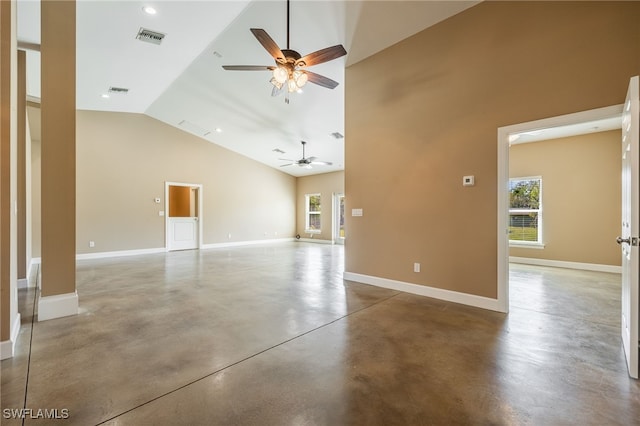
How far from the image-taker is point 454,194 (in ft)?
11.5

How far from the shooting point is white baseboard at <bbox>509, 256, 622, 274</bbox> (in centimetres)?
533

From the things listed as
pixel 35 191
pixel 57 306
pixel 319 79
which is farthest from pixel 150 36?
pixel 35 191

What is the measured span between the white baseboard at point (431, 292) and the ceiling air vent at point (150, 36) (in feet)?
15.5

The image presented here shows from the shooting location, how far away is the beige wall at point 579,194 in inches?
210

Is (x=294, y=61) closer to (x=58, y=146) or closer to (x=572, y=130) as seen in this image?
(x=58, y=146)

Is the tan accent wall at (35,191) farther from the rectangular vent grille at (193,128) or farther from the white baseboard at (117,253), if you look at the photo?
the rectangular vent grille at (193,128)

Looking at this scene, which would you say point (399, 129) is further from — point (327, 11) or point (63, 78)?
point (63, 78)

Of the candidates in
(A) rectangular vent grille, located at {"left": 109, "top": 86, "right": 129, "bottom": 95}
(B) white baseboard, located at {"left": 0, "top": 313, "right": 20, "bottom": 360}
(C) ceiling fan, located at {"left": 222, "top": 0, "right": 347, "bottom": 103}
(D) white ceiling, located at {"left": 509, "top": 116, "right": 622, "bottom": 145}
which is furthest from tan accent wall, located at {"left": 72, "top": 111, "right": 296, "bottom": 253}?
(D) white ceiling, located at {"left": 509, "top": 116, "right": 622, "bottom": 145}

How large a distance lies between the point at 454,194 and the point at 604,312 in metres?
2.09

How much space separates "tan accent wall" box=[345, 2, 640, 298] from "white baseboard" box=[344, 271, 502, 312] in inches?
2.8

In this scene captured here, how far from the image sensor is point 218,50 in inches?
187

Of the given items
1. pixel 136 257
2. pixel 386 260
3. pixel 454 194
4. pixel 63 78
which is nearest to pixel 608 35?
pixel 454 194

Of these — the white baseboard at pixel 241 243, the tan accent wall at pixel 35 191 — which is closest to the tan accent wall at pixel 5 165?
the tan accent wall at pixel 35 191

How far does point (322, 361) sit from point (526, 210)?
637 centimetres
